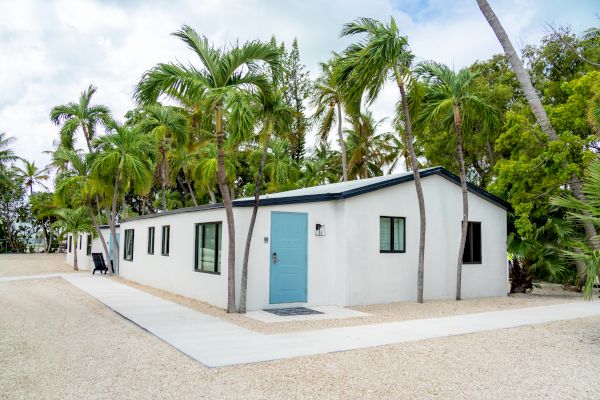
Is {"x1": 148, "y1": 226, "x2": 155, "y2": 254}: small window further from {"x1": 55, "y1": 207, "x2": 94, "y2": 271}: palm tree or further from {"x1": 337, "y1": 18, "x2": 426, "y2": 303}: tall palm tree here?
{"x1": 337, "y1": 18, "x2": 426, "y2": 303}: tall palm tree

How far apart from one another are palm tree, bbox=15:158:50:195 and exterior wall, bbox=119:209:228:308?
98.5 ft

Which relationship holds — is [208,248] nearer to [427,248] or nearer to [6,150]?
[427,248]

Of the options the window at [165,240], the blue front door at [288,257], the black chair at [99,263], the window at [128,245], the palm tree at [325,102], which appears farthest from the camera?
the palm tree at [325,102]

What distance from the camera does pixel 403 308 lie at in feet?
36.9

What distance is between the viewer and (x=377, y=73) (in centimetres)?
1155

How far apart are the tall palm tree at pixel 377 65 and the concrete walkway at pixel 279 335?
2854 millimetres

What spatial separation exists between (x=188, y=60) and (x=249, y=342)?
5.59 m

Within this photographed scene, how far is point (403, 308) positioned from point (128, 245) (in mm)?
12048

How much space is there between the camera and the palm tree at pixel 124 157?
1780 cm

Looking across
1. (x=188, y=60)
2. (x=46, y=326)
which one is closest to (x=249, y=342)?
(x=46, y=326)

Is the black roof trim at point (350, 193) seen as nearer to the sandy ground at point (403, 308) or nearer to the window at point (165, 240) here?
the sandy ground at point (403, 308)

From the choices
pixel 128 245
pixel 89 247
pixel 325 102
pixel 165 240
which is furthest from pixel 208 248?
pixel 89 247

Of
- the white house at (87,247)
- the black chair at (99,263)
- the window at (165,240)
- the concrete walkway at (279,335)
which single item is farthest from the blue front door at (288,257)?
the white house at (87,247)

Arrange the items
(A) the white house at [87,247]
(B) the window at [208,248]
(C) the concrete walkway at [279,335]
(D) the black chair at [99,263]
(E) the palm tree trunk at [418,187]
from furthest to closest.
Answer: (A) the white house at [87,247] → (D) the black chair at [99,263] → (E) the palm tree trunk at [418,187] → (B) the window at [208,248] → (C) the concrete walkway at [279,335]
